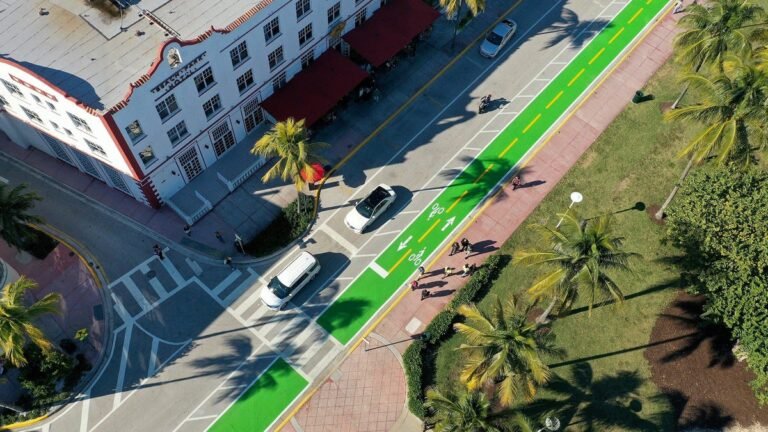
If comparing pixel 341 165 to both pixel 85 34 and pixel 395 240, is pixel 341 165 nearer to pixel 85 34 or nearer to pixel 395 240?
pixel 395 240

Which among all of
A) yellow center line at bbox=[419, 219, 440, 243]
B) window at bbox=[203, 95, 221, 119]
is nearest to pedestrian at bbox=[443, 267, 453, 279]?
yellow center line at bbox=[419, 219, 440, 243]

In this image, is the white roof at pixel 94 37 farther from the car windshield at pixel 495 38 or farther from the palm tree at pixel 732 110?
the palm tree at pixel 732 110

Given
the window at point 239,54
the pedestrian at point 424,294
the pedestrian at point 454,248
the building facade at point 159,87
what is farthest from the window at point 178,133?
the pedestrian at point 454,248

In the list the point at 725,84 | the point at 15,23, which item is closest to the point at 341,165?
the point at 15,23

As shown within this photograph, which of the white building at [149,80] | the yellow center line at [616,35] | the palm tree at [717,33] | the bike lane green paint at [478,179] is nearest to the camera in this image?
the white building at [149,80]

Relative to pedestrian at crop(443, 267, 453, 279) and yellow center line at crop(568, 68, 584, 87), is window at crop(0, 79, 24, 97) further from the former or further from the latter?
yellow center line at crop(568, 68, 584, 87)

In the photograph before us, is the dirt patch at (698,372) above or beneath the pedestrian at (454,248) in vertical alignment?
beneath
